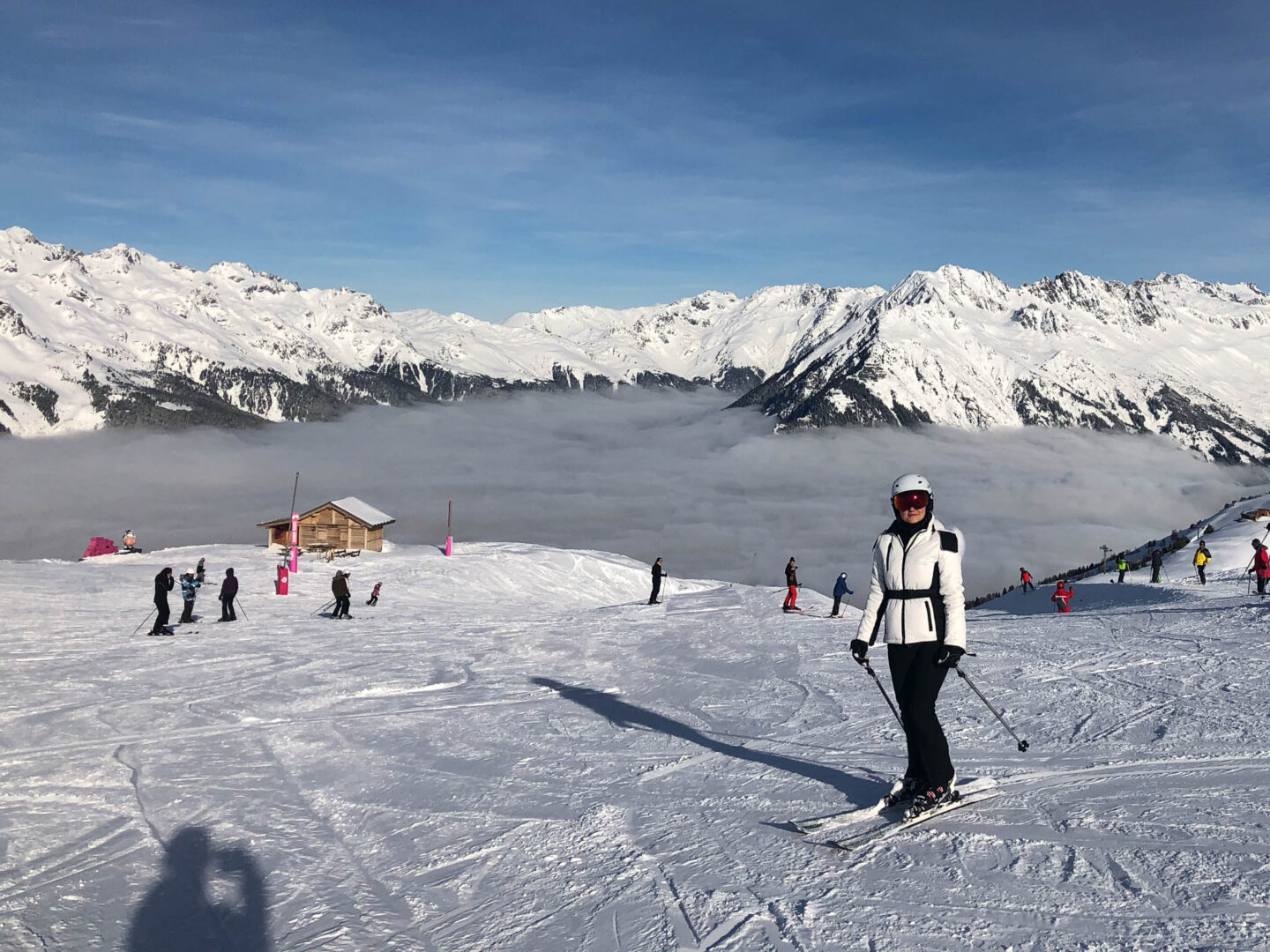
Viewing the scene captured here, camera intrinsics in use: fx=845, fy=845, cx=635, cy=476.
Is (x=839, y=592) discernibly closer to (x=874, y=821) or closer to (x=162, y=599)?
(x=162, y=599)

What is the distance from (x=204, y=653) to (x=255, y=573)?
702 inches

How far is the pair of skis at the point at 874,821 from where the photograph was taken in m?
6.09

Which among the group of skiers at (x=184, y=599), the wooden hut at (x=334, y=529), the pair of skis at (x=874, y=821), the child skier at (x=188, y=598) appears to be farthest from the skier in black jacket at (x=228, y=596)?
the wooden hut at (x=334, y=529)

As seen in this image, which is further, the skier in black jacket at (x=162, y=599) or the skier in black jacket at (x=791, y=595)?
the skier in black jacket at (x=791, y=595)

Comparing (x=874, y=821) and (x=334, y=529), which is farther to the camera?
(x=334, y=529)

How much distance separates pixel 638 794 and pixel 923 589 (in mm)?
3203

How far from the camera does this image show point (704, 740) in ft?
31.7

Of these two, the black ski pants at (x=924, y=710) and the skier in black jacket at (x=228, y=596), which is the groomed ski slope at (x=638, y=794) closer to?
the black ski pants at (x=924, y=710)

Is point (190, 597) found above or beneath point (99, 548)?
beneath

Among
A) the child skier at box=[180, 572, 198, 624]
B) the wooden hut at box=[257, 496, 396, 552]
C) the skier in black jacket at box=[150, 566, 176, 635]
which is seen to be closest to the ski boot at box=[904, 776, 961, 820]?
the skier in black jacket at box=[150, 566, 176, 635]

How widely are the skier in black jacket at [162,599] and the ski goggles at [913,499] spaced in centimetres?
1876

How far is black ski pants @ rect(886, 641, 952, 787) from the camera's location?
6.36m

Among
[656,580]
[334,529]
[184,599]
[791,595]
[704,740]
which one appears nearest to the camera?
[704,740]

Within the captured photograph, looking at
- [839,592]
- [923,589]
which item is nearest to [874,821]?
[923,589]
